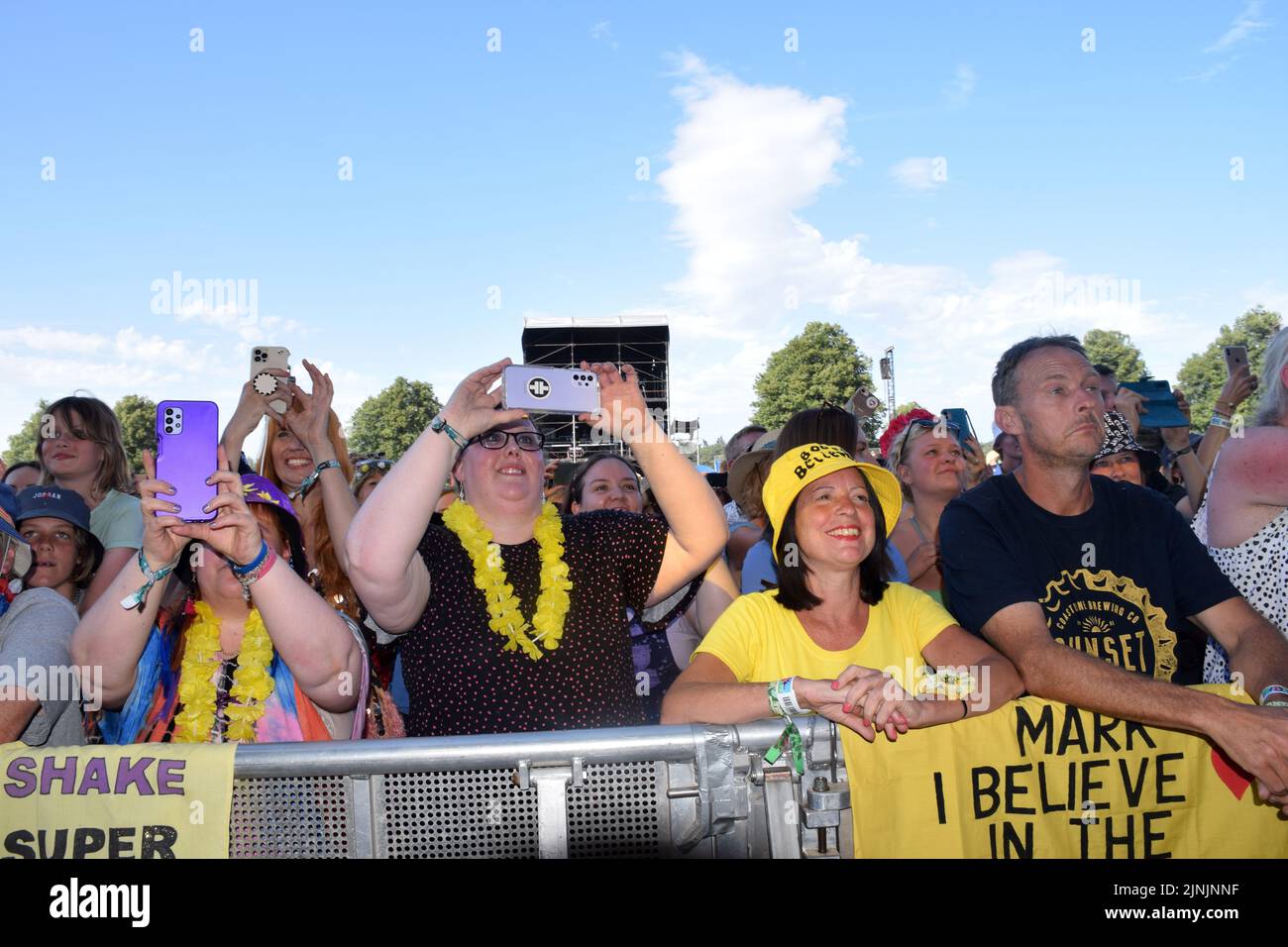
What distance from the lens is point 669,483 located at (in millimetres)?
2697

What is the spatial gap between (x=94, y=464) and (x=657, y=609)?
3.16m

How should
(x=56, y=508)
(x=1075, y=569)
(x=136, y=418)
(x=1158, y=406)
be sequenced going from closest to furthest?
(x=1075, y=569)
(x=56, y=508)
(x=1158, y=406)
(x=136, y=418)

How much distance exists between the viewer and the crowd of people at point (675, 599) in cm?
236

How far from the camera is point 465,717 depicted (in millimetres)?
2553

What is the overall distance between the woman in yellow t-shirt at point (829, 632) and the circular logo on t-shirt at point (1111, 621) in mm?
A: 280

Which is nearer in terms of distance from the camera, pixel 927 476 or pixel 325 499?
pixel 325 499

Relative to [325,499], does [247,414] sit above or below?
above

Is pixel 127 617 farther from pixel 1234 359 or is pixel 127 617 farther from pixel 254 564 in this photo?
pixel 1234 359

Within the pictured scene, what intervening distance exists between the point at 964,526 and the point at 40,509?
11.0 feet

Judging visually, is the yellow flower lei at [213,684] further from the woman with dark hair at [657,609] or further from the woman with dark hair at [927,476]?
the woman with dark hair at [927,476]

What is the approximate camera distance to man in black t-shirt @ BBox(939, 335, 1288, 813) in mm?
2475

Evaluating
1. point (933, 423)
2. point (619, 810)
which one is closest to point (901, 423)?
point (933, 423)

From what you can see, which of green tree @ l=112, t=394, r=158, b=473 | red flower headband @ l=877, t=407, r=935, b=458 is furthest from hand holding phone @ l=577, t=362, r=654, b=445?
green tree @ l=112, t=394, r=158, b=473

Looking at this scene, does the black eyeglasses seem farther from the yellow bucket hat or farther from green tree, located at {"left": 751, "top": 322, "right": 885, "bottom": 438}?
green tree, located at {"left": 751, "top": 322, "right": 885, "bottom": 438}
